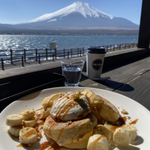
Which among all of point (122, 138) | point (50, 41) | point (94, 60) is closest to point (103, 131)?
point (122, 138)

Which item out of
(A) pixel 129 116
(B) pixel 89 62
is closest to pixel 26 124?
(A) pixel 129 116

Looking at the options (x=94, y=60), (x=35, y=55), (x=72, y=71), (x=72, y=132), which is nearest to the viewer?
(x=72, y=132)

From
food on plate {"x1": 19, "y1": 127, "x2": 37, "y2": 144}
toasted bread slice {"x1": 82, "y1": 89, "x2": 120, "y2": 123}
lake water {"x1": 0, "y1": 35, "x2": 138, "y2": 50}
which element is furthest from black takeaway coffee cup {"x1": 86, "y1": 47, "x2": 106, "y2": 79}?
lake water {"x1": 0, "y1": 35, "x2": 138, "y2": 50}

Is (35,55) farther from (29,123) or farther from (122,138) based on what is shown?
(122,138)

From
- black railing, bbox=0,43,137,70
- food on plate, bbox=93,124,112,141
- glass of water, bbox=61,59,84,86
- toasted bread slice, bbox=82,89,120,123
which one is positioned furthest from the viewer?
black railing, bbox=0,43,137,70

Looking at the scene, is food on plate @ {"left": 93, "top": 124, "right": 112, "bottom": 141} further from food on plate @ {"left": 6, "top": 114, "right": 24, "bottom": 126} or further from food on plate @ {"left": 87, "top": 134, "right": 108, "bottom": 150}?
food on plate @ {"left": 6, "top": 114, "right": 24, "bottom": 126}

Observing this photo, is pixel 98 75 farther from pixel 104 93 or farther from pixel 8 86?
pixel 8 86
